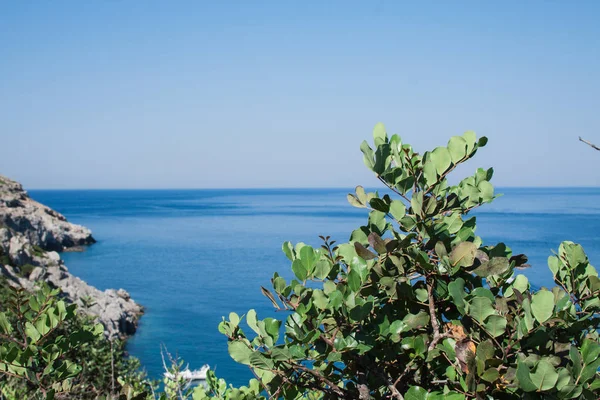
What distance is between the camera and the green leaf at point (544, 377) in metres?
1.45

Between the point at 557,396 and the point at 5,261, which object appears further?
the point at 5,261

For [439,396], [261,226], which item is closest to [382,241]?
[439,396]

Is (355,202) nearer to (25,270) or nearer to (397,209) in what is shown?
(397,209)

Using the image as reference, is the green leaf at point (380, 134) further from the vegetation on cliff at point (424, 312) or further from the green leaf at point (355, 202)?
the green leaf at point (355, 202)

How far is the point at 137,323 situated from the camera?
30578 millimetres

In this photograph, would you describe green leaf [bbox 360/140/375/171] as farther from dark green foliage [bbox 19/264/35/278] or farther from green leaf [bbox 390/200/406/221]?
dark green foliage [bbox 19/264/35/278]

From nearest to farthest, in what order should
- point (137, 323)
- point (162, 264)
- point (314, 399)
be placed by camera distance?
point (314, 399), point (137, 323), point (162, 264)

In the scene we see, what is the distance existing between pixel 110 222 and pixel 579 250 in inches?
3974

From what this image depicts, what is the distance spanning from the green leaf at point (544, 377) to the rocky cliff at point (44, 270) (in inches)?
453

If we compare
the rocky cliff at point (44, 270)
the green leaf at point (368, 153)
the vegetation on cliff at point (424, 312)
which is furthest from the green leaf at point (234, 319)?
the rocky cliff at point (44, 270)

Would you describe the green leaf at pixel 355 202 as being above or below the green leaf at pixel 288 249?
above

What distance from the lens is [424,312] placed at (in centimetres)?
197

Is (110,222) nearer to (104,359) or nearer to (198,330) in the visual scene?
(198,330)

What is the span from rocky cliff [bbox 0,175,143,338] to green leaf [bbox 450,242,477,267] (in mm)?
11164
